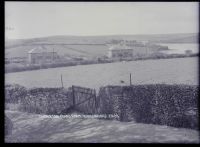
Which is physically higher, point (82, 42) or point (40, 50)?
point (82, 42)

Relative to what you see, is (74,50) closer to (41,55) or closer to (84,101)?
(41,55)

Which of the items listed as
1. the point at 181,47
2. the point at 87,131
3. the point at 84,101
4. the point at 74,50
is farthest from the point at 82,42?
the point at 181,47

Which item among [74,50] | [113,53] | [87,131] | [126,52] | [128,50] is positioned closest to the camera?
[87,131]

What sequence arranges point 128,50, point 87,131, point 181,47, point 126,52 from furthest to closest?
1. point 181,47
2. point 126,52
3. point 128,50
4. point 87,131

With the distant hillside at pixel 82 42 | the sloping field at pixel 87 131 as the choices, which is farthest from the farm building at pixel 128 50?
the sloping field at pixel 87 131

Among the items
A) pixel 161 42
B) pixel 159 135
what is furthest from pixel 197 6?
pixel 159 135

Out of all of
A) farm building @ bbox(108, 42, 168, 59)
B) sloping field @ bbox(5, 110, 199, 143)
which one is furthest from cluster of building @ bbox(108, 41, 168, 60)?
sloping field @ bbox(5, 110, 199, 143)

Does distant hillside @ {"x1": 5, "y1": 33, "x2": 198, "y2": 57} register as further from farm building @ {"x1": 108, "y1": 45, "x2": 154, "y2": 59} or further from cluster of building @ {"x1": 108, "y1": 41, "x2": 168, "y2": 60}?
farm building @ {"x1": 108, "y1": 45, "x2": 154, "y2": 59}

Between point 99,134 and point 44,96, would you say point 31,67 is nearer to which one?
point 44,96
